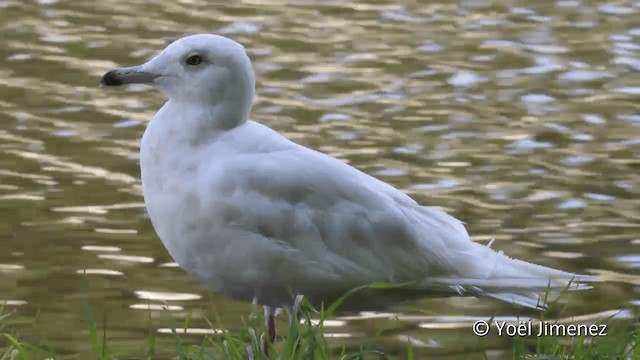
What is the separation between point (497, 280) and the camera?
22.1 feet

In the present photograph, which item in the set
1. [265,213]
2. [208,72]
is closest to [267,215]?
[265,213]

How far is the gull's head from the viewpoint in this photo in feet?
21.0

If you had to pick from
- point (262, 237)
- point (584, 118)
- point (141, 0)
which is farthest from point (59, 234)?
point (141, 0)

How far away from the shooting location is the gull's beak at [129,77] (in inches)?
257

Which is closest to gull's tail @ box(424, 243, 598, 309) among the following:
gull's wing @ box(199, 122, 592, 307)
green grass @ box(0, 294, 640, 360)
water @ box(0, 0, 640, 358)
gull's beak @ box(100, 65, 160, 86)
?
gull's wing @ box(199, 122, 592, 307)

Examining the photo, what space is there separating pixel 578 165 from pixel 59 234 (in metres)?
3.64

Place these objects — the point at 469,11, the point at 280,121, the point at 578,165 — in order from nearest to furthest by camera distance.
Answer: the point at 578,165
the point at 280,121
the point at 469,11

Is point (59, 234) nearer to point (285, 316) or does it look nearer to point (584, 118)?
point (285, 316)

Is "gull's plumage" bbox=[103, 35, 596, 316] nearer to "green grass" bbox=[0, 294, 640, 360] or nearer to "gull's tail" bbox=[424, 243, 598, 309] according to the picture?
"gull's tail" bbox=[424, 243, 598, 309]

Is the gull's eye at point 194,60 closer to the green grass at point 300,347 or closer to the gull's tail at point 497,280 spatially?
the green grass at point 300,347

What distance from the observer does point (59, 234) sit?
30.8 feet

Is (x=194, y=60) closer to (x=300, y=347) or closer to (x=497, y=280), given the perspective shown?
(x=300, y=347)

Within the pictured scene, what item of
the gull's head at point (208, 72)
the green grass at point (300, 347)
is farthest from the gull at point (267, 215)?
the green grass at point (300, 347)

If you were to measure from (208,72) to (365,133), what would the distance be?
520 centimetres
